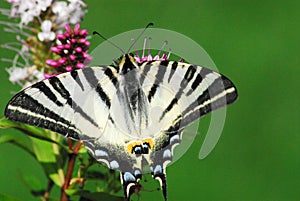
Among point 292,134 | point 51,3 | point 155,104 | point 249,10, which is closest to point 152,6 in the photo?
point 249,10

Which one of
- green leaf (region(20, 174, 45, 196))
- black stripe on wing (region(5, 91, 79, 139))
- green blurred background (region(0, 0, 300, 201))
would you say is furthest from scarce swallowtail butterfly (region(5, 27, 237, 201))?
green blurred background (region(0, 0, 300, 201))

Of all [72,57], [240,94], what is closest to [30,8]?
[72,57]

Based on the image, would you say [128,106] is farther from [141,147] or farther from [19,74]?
[19,74]

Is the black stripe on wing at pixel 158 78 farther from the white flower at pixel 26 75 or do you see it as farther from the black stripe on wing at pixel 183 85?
the white flower at pixel 26 75

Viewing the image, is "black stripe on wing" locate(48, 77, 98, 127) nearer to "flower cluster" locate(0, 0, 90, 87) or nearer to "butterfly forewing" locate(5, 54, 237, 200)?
"butterfly forewing" locate(5, 54, 237, 200)

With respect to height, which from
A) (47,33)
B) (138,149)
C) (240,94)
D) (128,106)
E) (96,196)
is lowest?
(96,196)

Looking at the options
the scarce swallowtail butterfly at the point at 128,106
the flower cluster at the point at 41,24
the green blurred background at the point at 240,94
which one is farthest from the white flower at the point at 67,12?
the green blurred background at the point at 240,94

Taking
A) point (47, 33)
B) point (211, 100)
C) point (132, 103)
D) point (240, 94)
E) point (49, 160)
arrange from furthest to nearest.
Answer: point (240, 94) → point (47, 33) → point (49, 160) → point (132, 103) → point (211, 100)
